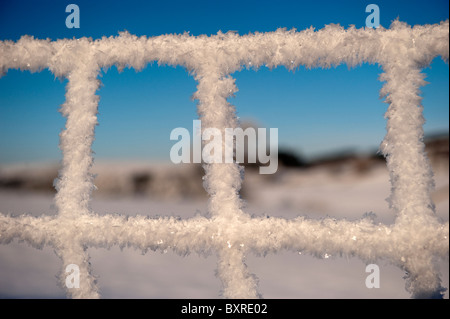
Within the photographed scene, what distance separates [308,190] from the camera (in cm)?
173

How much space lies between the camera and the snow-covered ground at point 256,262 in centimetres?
125

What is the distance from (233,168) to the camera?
1.48 ft

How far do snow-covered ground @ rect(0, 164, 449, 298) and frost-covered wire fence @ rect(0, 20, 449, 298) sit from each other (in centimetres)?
57

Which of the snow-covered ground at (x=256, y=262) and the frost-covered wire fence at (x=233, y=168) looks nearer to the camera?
the frost-covered wire fence at (x=233, y=168)

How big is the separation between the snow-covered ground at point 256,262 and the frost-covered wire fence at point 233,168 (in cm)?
57

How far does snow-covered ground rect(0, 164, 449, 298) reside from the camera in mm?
1247

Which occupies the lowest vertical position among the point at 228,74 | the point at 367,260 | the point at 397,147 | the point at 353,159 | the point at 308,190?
the point at 367,260

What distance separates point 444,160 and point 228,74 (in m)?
1.54

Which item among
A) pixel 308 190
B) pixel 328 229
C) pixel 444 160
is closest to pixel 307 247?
pixel 328 229

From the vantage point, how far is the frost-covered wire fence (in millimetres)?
410

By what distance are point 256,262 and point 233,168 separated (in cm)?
111

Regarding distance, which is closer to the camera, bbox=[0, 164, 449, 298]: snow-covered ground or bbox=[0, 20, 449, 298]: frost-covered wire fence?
bbox=[0, 20, 449, 298]: frost-covered wire fence

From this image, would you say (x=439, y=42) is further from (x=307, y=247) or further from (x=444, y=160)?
(x=444, y=160)

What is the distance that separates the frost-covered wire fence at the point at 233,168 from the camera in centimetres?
41
